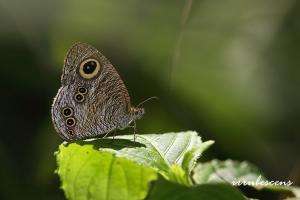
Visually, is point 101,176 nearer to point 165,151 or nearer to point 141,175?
point 141,175

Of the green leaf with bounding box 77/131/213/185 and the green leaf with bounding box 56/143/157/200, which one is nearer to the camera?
the green leaf with bounding box 56/143/157/200

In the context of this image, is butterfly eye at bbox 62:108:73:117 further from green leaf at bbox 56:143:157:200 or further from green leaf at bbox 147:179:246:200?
green leaf at bbox 147:179:246:200

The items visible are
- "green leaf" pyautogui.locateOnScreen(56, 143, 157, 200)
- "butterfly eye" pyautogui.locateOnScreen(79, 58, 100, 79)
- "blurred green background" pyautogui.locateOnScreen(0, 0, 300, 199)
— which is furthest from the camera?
"blurred green background" pyautogui.locateOnScreen(0, 0, 300, 199)

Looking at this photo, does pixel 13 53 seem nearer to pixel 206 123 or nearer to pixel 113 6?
pixel 113 6

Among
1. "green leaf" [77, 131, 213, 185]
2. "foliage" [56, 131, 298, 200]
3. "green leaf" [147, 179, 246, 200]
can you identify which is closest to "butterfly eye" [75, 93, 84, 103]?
"green leaf" [77, 131, 213, 185]

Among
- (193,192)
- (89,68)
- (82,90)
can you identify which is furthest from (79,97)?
(193,192)

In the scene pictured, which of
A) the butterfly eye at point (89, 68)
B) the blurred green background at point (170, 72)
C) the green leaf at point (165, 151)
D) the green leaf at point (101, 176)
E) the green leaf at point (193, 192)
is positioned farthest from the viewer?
the blurred green background at point (170, 72)

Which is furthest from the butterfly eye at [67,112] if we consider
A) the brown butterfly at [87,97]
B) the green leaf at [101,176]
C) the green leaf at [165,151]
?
the green leaf at [101,176]

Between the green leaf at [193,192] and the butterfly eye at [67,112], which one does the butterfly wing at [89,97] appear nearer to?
the butterfly eye at [67,112]
